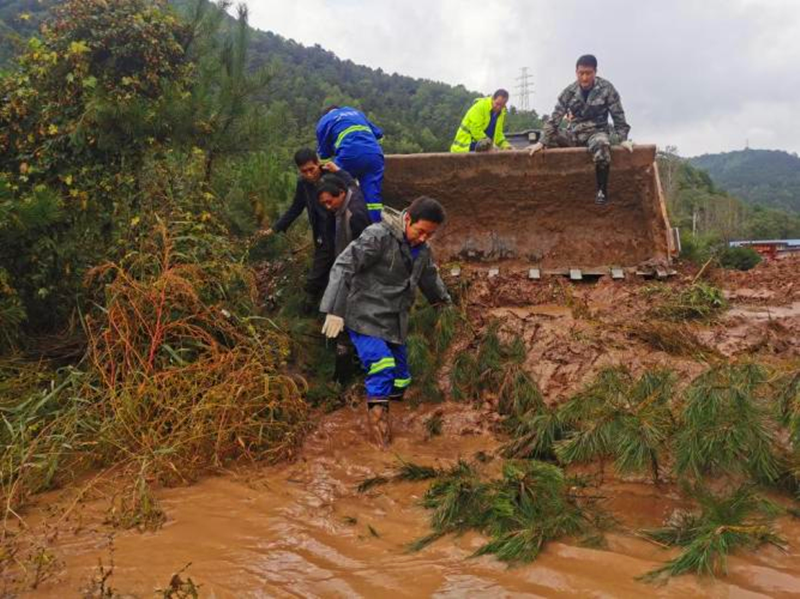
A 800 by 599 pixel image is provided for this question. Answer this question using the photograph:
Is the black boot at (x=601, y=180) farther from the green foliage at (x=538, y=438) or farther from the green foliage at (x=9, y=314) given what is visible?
the green foliage at (x=9, y=314)

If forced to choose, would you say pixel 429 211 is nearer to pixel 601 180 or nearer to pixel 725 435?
pixel 725 435

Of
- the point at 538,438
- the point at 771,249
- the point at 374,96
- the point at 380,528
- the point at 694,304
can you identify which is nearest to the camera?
→ the point at 380,528

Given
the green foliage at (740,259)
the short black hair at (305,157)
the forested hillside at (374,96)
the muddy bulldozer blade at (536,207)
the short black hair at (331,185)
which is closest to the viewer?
the short black hair at (331,185)

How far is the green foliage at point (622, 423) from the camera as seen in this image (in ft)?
8.66

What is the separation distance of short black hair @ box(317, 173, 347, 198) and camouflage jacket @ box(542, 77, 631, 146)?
2.63 metres

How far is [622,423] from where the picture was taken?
2727 millimetres

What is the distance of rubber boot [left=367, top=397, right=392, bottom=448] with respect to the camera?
3553 mm

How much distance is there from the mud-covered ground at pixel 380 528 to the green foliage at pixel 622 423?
20 cm

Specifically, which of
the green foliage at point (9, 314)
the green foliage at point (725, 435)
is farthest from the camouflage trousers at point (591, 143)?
the green foliage at point (9, 314)

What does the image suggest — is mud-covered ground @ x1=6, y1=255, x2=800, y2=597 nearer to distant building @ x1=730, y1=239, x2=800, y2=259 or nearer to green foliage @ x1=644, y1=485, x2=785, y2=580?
green foliage @ x1=644, y1=485, x2=785, y2=580

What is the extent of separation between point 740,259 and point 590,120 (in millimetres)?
3632

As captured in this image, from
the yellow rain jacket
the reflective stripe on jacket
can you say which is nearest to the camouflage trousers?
the yellow rain jacket

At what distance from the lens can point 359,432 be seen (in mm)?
3742

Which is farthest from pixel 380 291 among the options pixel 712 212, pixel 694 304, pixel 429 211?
pixel 712 212
